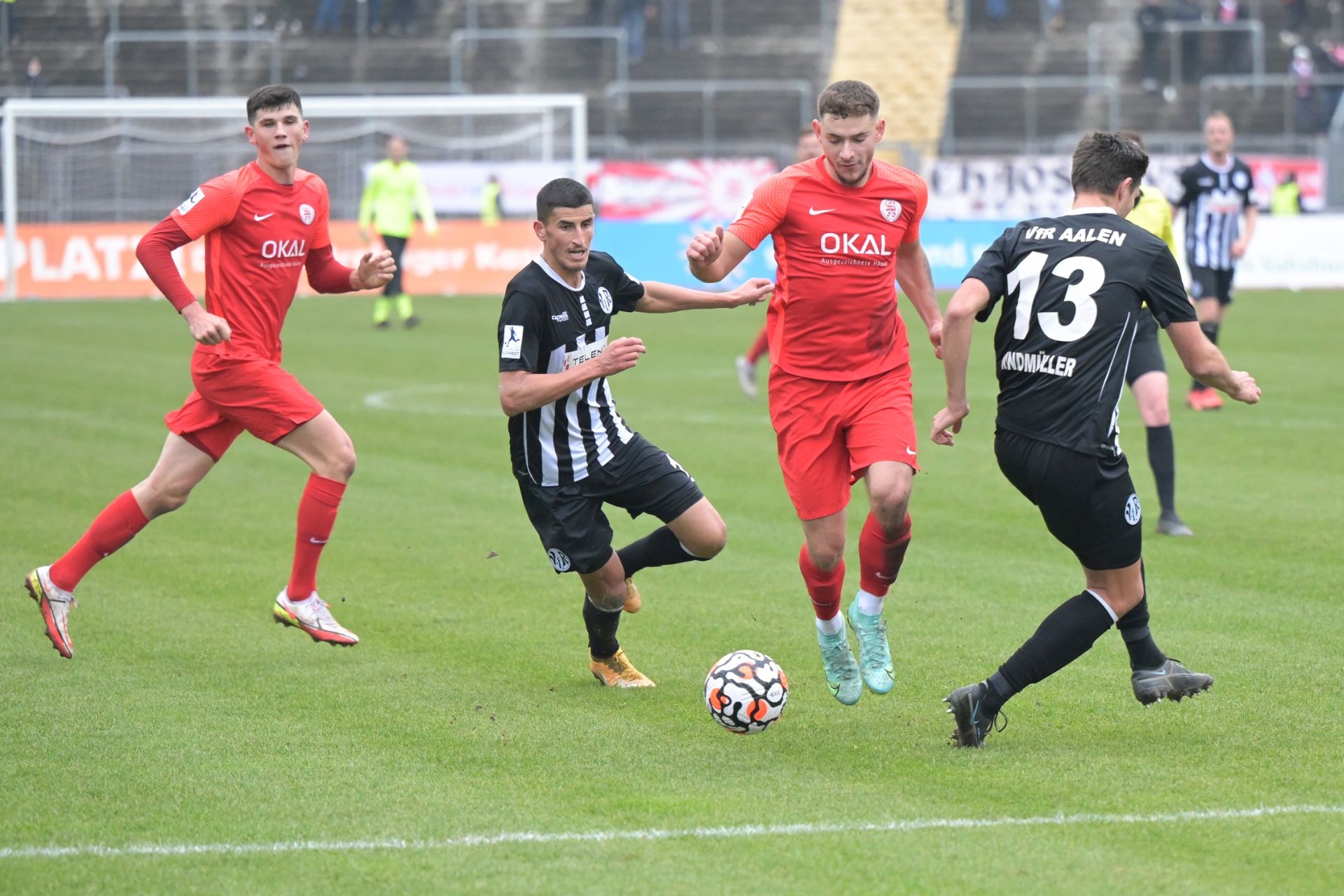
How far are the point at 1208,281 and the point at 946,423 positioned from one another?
32.8 ft

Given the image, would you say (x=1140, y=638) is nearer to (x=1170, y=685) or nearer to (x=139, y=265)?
(x=1170, y=685)

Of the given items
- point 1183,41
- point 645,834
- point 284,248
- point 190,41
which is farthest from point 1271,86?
point 645,834

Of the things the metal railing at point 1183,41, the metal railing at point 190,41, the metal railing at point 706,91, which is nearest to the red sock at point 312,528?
the metal railing at point 706,91

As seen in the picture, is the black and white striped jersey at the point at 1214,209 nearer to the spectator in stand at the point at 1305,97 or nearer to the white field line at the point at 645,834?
the white field line at the point at 645,834

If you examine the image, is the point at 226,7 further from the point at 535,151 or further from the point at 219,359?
the point at 219,359

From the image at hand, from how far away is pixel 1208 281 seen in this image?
49.9ft

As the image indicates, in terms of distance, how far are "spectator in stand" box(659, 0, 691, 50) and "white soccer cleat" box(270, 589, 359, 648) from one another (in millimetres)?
30815

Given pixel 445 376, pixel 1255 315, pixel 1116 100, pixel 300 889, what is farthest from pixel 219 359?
pixel 1116 100

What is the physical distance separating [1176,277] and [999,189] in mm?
25891

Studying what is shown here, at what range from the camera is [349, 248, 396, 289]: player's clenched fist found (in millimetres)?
7621

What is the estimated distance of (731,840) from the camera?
488 cm

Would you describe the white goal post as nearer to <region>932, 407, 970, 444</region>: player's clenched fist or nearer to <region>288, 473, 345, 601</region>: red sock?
<region>288, 473, 345, 601</region>: red sock

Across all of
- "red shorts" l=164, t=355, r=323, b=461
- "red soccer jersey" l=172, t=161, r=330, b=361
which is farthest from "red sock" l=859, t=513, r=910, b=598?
"red soccer jersey" l=172, t=161, r=330, b=361

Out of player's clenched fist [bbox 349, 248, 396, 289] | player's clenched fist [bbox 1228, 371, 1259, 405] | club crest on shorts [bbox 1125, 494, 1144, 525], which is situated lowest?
club crest on shorts [bbox 1125, 494, 1144, 525]
